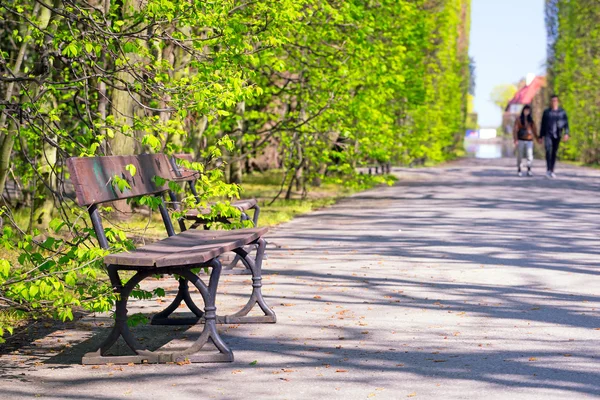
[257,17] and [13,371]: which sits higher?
[257,17]

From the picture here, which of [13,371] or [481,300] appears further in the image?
[481,300]

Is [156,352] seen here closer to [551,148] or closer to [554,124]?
[554,124]

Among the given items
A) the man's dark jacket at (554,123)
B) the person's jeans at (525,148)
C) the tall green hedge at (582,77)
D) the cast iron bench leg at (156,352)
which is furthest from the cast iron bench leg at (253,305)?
the tall green hedge at (582,77)

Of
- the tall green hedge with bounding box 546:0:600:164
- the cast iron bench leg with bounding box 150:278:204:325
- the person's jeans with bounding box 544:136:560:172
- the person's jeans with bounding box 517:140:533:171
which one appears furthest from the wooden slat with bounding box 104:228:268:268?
the tall green hedge with bounding box 546:0:600:164

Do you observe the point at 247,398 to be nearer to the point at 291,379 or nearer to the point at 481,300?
the point at 291,379

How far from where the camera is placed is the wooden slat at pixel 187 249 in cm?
570

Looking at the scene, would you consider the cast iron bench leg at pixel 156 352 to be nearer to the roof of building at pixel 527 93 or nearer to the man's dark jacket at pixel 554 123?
the man's dark jacket at pixel 554 123

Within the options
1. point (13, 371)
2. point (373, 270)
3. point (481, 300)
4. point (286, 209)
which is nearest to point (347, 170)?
point (286, 209)

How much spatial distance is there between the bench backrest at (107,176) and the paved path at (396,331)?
3.13 feet

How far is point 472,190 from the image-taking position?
75.8 ft

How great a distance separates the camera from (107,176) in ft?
21.7

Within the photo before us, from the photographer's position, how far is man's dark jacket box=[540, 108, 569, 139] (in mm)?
27547

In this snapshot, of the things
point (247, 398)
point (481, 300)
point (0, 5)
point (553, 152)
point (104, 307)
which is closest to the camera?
point (247, 398)

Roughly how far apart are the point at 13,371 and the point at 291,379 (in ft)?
5.19
